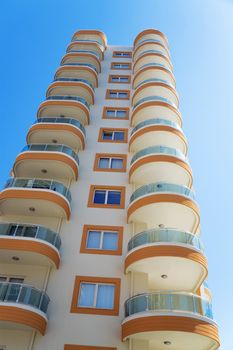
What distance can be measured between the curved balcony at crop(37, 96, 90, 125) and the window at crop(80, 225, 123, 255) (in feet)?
34.2

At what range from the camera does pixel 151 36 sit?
127 feet

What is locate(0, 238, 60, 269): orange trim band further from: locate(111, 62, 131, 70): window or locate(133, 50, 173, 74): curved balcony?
locate(111, 62, 131, 70): window

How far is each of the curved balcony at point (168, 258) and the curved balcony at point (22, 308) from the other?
4.71 metres

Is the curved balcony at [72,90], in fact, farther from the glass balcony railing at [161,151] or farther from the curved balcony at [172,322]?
the curved balcony at [172,322]

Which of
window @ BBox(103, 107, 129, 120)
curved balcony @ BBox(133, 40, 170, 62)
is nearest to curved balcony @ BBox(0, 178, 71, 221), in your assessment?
window @ BBox(103, 107, 129, 120)

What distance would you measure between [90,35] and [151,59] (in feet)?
33.6

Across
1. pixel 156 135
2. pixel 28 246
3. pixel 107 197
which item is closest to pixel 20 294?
pixel 28 246

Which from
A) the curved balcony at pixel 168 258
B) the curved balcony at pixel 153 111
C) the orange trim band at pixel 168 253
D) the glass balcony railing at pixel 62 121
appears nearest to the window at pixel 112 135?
the curved balcony at pixel 153 111

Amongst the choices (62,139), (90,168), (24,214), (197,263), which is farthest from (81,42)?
(197,263)

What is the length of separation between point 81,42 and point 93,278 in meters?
27.9

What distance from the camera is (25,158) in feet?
72.8

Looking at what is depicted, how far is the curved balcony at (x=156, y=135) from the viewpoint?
24.2 metres

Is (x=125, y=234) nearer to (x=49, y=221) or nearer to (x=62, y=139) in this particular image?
(x=49, y=221)

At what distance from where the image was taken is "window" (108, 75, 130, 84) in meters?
33.5
